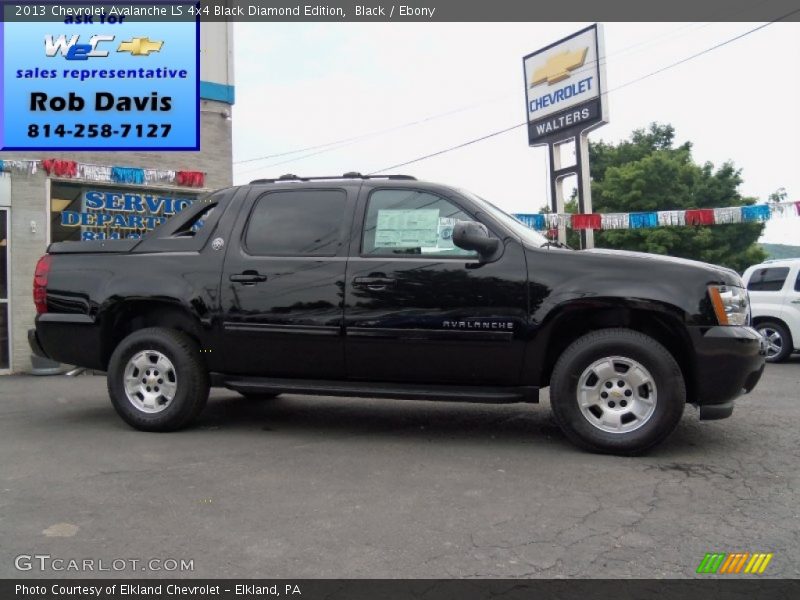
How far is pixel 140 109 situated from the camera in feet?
34.5

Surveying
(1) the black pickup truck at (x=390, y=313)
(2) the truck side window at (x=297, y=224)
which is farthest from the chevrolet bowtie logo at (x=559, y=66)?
(2) the truck side window at (x=297, y=224)

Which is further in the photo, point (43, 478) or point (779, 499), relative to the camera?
point (43, 478)

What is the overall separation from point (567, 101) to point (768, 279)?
27.6 ft

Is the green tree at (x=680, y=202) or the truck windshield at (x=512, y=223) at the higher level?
the green tree at (x=680, y=202)

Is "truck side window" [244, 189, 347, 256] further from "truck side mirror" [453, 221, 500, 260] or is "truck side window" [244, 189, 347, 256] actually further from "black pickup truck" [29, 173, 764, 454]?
"truck side mirror" [453, 221, 500, 260]

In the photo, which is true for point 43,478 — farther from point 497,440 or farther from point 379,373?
point 497,440

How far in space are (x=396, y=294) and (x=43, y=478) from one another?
100 inches

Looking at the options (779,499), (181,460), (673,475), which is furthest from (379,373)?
(779,499)

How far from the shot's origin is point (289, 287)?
5.11 m

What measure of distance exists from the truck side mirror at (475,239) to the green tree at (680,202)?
32194 mm

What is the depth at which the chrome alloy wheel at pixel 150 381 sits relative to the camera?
5.34 metres

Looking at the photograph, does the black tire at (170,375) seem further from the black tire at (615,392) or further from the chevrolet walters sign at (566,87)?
the chevrolet walters sign at (566,87)

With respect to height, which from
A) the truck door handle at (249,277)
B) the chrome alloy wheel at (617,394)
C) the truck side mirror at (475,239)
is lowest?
the chrome alloy wheel at (617,394)

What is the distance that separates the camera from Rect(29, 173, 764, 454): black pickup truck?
4.50 metres
